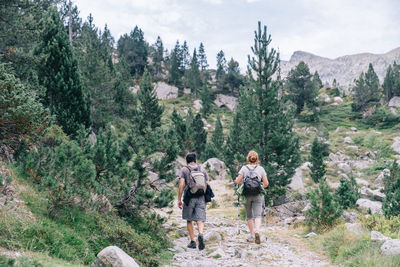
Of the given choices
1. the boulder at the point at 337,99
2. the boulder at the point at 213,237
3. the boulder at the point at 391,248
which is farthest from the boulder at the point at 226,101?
the boulder at the point at 391,248

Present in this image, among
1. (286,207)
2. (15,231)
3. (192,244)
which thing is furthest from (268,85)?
(15,231)

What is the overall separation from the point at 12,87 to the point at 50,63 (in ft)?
30.1

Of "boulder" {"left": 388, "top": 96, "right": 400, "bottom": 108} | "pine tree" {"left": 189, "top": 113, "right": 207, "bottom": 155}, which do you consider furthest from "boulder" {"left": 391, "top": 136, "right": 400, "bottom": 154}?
"pine tree" {"left": 189, "top": 113, "right": 207, "bottom": 155}

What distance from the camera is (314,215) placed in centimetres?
920

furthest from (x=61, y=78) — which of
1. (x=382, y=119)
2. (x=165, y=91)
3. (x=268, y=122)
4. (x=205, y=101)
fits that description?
(x=165, y=91)

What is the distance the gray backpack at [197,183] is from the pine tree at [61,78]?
9680 millimetres

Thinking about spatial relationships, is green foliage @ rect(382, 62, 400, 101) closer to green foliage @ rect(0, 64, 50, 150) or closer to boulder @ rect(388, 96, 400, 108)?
boulder @ rect(388, 96, 400, 108)

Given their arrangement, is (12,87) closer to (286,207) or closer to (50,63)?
(50,63)

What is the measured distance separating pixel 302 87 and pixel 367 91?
16454 millimetres

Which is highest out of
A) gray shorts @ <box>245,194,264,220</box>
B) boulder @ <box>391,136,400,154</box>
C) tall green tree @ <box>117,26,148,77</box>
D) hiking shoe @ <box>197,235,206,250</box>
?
tall green tree @ <box>117,26,148,77</box>

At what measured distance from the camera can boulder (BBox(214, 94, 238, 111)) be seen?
81.5 metres

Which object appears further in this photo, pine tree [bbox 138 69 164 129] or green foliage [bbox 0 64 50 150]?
pine tree [bbox 138 69 164 129]

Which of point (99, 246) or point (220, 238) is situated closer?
point (99, 246)

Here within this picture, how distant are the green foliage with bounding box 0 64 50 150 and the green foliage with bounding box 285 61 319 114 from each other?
63163 millimetres
